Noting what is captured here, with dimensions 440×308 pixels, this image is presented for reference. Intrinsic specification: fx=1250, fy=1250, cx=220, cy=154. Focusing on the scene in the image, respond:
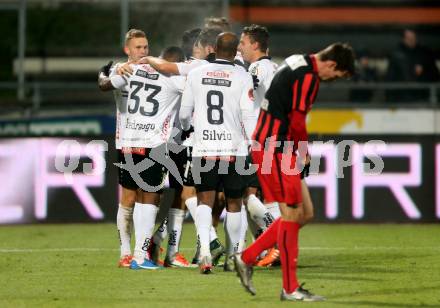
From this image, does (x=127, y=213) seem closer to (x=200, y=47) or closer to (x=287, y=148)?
(x=200, y=47)

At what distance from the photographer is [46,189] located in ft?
53.3

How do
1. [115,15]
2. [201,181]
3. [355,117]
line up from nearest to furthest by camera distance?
[201,181] → [355,117] → [115,15]

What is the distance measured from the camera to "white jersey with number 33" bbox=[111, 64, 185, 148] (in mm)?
11367

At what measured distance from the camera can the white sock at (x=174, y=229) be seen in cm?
1167

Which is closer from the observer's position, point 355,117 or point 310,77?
point 310,77

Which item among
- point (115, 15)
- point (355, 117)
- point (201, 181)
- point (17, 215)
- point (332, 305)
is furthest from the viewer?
point (115, 15)

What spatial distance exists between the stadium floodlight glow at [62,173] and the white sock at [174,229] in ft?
15.1

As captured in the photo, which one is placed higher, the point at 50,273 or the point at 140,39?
the point at 140,39

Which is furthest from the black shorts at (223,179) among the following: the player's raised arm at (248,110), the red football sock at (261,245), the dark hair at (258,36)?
the red football sock at (261,245)

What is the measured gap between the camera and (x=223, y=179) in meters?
11.0

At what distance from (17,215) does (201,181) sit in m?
5.91

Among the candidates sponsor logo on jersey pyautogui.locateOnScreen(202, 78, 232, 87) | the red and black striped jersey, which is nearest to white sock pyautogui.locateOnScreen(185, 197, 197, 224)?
sponsor logo on jersey pyautogui.locateOnScreen(202, 78, 232, 87)

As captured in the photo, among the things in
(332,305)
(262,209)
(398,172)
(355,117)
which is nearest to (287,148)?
(332,305)

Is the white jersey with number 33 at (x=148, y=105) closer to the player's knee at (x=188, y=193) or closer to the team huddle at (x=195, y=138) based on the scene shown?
the team huddle at (x=195, y=138)
